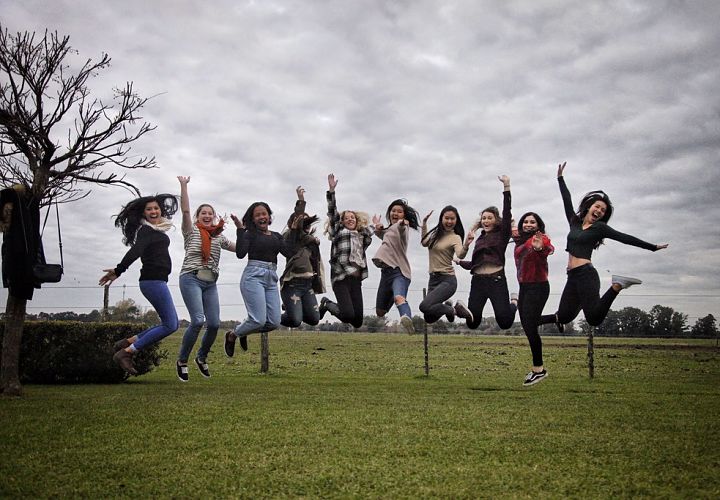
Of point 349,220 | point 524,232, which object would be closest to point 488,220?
point 524,232

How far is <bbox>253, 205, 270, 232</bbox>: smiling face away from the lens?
9.12 metres

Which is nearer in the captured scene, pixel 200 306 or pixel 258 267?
pixel 258 267

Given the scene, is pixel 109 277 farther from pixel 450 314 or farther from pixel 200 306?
pixel 450 314

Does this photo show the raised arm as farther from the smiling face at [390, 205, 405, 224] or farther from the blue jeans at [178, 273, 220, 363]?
the smiling face at [390, 205, 405, 224]

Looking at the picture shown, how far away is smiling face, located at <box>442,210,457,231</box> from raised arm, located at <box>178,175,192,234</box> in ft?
13.2

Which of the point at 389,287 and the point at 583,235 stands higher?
the point at 583,235

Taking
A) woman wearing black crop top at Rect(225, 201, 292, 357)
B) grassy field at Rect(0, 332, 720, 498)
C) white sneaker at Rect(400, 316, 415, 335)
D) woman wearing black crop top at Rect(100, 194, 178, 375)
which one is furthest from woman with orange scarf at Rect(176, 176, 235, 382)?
white sneaker at Rect(400, 316, 415, 335)

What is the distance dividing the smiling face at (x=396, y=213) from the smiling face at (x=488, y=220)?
121 cm

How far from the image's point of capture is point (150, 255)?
909cm

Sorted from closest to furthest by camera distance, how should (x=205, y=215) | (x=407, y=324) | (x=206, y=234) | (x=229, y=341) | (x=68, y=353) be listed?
(x=407, y=324)
(x=229, y=341)
(x=206, y=234)
(x=205, y=215)
(x=68, y=353)

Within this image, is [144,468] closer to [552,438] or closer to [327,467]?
[327,467]

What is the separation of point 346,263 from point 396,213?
1.14 metres

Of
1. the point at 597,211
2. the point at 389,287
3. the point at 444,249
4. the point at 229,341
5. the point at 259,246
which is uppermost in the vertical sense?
the point at 597,211

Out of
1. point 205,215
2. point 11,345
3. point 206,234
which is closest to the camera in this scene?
point 206,234
